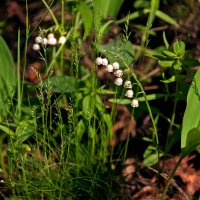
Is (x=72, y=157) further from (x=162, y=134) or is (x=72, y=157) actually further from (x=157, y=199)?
(x=162, y=134)

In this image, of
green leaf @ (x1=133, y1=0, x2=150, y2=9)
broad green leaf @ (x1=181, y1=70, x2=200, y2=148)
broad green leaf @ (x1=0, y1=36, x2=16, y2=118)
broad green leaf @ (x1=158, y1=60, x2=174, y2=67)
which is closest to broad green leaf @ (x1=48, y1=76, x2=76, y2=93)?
broad green leaf @ (x1=0, y1=36, x2=16, y2=118)

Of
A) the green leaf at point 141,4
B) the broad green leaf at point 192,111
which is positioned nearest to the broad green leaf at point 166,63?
the broad green leaf at point 192,111

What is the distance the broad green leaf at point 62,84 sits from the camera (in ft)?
6.11

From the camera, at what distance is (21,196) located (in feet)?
5.31

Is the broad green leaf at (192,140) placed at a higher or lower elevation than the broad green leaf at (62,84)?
higher

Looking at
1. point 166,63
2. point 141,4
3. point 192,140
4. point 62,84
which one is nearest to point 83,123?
point 62,84

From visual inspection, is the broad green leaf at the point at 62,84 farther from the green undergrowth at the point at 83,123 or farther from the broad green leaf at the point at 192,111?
the broad green leaf at the point at 192,111

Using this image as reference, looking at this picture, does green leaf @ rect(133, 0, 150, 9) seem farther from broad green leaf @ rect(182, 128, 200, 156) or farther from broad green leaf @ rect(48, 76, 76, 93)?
broad green leaf @ rect(182, 128, 200, 156)

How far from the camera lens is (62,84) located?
6.19ft

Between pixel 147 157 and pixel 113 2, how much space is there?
0.70m

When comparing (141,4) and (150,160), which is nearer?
(150,160)

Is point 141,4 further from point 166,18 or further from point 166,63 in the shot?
point 166,63

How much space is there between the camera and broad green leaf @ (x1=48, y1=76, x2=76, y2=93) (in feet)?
6.11

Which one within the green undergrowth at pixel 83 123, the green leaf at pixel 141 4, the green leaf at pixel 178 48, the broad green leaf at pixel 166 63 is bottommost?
the green undergrowth at pixel 83 123
